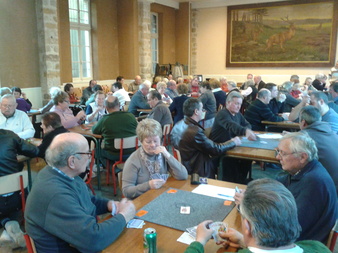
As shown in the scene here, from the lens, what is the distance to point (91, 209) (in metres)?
1.91

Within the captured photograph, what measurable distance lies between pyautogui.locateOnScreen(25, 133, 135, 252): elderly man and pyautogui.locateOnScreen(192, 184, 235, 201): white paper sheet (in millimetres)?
739

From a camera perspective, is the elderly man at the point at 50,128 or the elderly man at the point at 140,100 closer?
the elderly man at the point at 50,128

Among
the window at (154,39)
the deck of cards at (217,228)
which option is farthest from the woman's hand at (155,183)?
the window at (154,39)

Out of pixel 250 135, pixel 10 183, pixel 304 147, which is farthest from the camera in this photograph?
pixel 250 135

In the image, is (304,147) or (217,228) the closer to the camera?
(217,228)

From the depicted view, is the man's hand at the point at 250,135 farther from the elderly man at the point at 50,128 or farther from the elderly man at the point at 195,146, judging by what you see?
the elderly man at the point at 50,128

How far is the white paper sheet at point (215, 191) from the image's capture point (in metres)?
2.28

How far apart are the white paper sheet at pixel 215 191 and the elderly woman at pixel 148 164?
238 mm

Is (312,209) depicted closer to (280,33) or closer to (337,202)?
(337,202)

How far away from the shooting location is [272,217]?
3.84 feet

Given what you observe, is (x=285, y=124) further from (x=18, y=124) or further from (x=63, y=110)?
(x=18, y=124)

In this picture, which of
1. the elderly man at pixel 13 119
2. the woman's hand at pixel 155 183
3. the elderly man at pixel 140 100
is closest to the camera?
the woman's hand at pixel 155 183

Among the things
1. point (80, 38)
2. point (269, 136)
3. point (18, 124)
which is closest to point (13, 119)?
point (18, 124)

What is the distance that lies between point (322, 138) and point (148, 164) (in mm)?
1643
